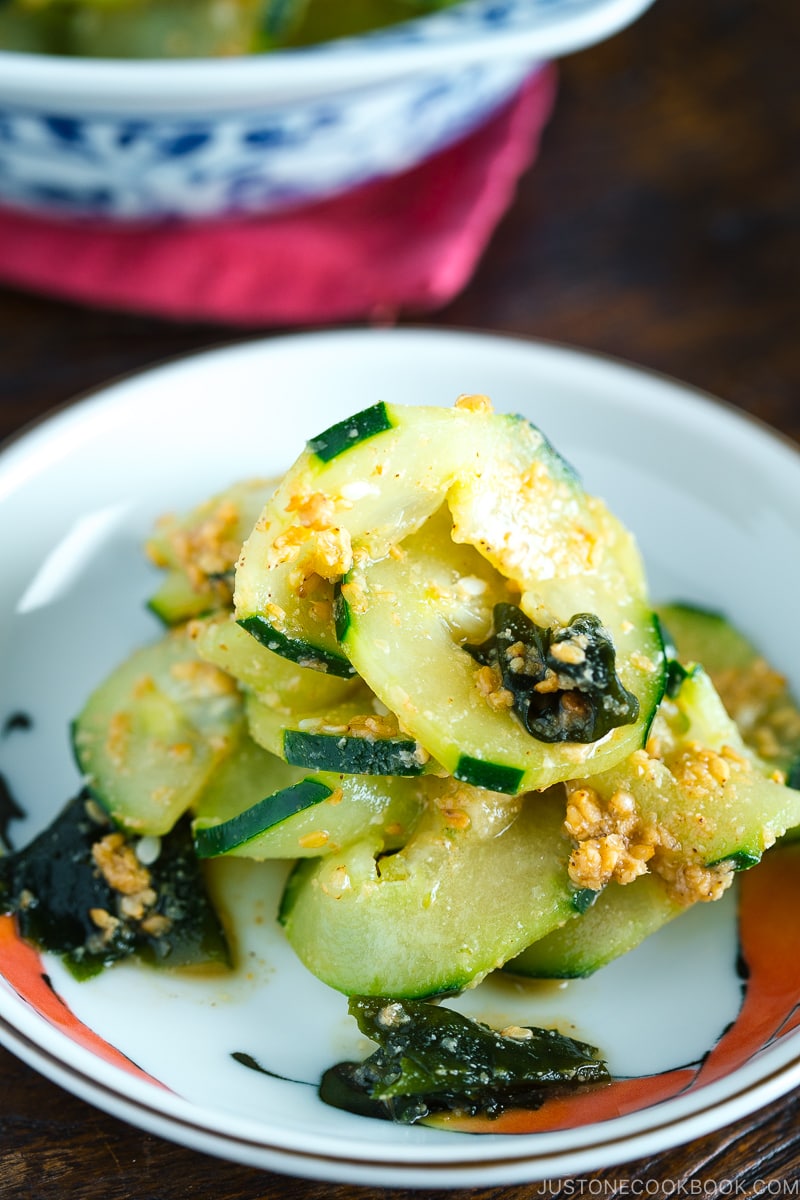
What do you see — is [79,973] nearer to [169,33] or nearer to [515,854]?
[515,854]

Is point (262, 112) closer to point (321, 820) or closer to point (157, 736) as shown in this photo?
point (157, 736)

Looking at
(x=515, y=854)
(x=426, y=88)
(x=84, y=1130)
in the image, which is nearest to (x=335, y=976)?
(x=515, y=854)

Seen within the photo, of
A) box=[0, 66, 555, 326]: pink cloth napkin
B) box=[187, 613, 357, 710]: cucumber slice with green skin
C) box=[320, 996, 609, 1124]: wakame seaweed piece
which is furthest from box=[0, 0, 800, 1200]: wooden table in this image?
box=[320, 996, 609, 1124]: wakame seaweed piece

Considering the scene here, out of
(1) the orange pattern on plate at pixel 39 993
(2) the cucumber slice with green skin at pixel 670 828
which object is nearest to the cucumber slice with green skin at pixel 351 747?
(2) the cucumber slice with green skin at pixel 670 828

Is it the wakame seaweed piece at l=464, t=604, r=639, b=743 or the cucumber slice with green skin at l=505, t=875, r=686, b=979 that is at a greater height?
the wakame seaweed piece at l=464, t=604, r=639, b=743

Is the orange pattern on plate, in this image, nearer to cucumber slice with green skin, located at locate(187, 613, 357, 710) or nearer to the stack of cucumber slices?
the stack of cucumber slices

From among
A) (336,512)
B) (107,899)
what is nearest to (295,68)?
(336,512)
